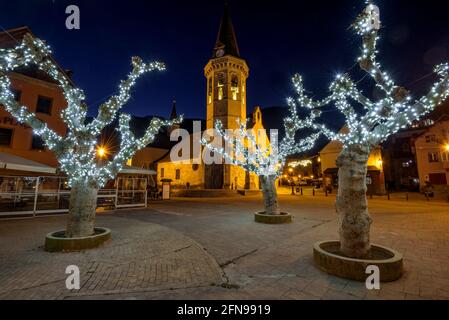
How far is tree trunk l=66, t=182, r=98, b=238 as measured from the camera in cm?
625

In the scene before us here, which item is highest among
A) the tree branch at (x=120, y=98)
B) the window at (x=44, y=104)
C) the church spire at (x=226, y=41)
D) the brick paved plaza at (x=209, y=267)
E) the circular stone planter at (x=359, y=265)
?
the church spire at (x=226, y=41)

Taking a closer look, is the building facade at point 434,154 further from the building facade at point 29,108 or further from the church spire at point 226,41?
the building facade at point 29,108

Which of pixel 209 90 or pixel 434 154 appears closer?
pixel 434 154

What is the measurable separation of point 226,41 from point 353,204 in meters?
32.0

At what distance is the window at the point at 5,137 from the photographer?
1645 centimetres

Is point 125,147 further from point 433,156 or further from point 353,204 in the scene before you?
point 433,156

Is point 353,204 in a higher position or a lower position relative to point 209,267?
higher

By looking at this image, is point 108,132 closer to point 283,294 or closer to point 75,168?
point 75,168

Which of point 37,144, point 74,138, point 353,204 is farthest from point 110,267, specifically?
point 37,144

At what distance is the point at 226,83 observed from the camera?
30.4 m

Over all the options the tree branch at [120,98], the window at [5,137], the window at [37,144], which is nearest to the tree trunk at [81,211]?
the tree branch at [120,98]

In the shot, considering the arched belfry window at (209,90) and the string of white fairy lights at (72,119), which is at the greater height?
the arched belfry window at (209,90)

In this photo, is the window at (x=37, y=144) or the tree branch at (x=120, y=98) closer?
the tree branch at (x=120, y=98)

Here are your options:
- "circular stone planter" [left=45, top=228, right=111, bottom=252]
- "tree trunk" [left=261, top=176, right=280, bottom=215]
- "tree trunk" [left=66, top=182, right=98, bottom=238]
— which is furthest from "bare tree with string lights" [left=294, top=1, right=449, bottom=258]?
"tree trunk" [left=66, top=182, right=98, bottom=238]
